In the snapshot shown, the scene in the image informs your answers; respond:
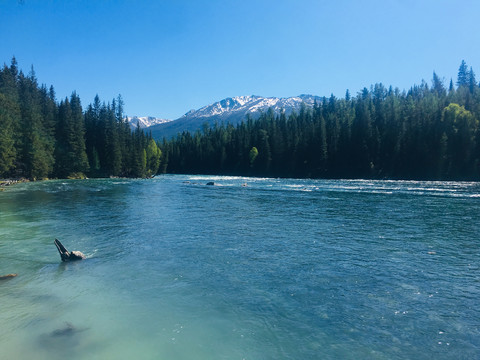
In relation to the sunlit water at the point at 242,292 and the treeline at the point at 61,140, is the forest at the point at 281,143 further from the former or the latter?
the sunlit water at the point at 242,292

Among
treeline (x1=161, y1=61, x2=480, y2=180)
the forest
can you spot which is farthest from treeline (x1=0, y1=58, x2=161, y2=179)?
treeline (x1=161, y1=61, x2=480, y2=180)

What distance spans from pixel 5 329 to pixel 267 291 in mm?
8490

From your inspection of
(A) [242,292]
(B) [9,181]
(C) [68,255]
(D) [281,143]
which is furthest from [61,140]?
(A) [242,292]

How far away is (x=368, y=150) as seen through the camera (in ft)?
359

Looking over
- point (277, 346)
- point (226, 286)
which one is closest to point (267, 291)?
point (226, 286)

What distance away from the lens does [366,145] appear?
110 metres

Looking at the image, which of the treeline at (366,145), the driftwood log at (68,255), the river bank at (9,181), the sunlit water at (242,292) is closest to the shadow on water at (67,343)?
the sunlit water at (242,292)

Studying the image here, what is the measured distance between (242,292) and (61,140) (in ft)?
327

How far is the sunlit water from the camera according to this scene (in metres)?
8.45

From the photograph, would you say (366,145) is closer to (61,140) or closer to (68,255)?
(61,140)

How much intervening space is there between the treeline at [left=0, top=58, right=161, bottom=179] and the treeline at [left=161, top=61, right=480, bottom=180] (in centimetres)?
4543

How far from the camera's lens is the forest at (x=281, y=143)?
79.9 m

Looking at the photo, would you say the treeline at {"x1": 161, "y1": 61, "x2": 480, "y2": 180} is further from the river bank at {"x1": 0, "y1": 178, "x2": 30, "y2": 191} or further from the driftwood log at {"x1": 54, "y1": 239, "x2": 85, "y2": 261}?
the driftwood log at {"x1": 54, "y1": 239, "x2": 85, "y2": 261}

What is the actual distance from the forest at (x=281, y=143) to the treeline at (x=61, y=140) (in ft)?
0.86
